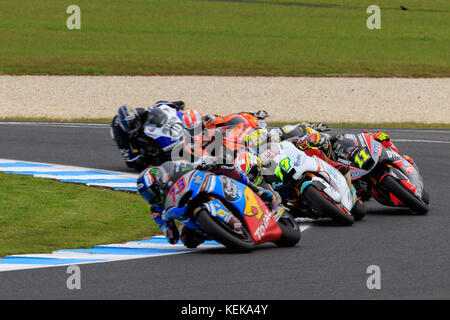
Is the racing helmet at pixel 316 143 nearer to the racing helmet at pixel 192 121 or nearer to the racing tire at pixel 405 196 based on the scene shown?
the racing tire at pixel 405 196

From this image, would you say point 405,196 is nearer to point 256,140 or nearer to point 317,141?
point 317,141

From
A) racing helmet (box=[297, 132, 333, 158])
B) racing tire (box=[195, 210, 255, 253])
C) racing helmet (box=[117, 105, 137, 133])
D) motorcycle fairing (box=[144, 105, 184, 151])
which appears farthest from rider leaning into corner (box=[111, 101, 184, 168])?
racing tire (box=[195, 210, 255, 253])

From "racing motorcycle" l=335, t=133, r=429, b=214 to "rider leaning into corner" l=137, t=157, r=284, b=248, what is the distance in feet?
9.43

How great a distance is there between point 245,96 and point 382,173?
18859mm

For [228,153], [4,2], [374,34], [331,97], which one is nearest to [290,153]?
[228,153]

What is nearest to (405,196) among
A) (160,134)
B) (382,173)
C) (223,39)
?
(382,173)

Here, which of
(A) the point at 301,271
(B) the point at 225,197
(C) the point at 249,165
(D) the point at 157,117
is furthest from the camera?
(D) the point at 157,117

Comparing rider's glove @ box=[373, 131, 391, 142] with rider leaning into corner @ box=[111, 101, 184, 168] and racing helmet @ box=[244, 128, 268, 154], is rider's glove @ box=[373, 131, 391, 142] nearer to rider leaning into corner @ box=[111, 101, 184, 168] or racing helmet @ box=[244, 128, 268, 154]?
racing helmet @ box=[244, 128, 268, 154]

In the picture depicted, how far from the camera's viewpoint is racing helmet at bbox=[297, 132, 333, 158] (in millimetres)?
11859

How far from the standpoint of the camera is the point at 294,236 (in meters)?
9.73

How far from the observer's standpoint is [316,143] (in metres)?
11.9

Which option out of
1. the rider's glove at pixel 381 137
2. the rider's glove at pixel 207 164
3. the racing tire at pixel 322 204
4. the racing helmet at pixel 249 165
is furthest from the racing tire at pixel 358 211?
the rider's glove at pixel 207 164
